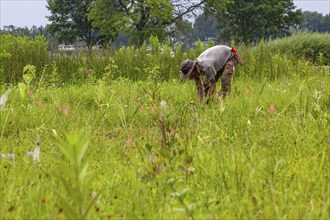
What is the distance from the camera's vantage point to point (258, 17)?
149ft

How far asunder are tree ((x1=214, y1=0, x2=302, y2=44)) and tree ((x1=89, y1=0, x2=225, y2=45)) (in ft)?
31.0

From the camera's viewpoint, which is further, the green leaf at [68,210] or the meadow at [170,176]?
the meadow at [170,176]

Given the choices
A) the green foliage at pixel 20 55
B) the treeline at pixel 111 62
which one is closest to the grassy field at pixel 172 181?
the treeline at pixel 111 62

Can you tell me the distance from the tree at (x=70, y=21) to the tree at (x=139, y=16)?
13.0 m

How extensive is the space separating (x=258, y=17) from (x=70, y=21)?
2211cm

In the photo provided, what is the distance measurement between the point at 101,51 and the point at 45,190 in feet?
30.1

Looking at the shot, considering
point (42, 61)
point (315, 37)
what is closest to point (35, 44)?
point (42, 61)

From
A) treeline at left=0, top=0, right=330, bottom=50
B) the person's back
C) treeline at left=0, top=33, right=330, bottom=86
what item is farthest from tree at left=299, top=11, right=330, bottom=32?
the person's back

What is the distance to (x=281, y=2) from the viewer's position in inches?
1767

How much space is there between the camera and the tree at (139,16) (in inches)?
1281

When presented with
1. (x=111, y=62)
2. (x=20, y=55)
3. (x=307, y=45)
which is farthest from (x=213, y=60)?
(x=307, y=45)

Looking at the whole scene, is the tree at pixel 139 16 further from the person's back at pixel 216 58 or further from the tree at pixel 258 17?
the person's back at pixel 216 58

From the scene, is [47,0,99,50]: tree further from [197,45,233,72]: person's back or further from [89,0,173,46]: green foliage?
[197,45,233,72]: person's back

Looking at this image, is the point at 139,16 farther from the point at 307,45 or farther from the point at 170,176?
the point at 170,176
